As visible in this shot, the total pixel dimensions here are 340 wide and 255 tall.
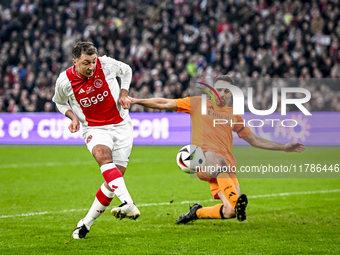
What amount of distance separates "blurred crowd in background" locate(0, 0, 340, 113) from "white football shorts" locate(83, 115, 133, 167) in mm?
10715

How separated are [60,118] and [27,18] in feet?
28.3

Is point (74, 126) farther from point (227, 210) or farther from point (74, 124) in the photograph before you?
point (227, 210)

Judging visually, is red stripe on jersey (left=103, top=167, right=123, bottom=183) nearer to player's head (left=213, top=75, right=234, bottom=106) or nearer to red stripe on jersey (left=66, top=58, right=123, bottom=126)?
red stripe on jersey (left=66, top=58, right=123, bottom=126)

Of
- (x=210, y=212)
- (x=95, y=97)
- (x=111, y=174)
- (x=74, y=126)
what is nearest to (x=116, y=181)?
(x=111, y=174)

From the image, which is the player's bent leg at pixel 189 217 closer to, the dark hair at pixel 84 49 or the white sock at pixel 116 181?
the white sock at pixel 116 181

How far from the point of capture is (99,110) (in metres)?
5.75

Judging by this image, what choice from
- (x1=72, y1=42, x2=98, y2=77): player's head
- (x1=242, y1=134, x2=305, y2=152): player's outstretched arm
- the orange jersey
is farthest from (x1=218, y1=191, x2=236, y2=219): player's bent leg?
(x1=72, y1=42, x2=98, y2=77): player's head

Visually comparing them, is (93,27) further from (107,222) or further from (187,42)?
(107,222)

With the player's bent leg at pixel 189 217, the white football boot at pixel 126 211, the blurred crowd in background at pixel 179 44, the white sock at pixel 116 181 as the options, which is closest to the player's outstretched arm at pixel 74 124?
the white sock at pixel 116 181

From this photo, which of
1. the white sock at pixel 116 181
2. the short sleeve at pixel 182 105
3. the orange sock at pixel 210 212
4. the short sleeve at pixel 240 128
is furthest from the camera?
the short sleeve at pixel 240 128

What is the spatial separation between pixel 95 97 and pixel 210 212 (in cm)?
223

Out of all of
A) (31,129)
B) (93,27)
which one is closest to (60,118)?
(31,129)

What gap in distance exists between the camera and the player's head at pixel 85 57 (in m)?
5.41

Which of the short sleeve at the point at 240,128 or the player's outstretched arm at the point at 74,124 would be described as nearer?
the player's outstretched arm at the point at 74,124
